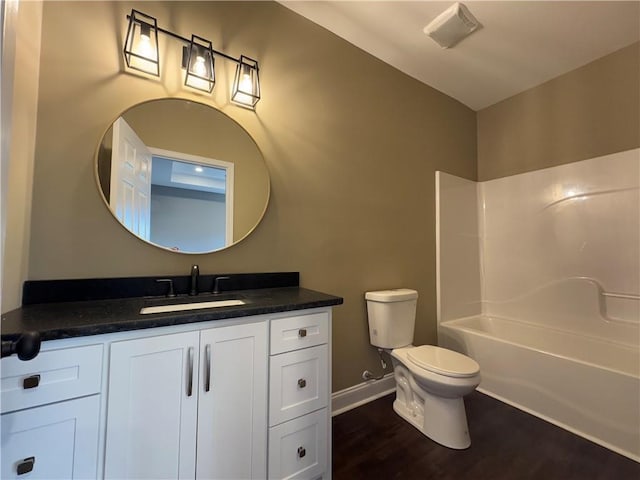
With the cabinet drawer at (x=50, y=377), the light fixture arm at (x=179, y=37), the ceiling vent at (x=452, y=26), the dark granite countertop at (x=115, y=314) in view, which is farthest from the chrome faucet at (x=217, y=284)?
the ceiling vent at (x=452, y=26)

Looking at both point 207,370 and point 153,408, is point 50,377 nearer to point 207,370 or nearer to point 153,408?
point 153,408

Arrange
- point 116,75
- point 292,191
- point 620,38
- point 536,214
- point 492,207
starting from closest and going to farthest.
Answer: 1. point 116,75
2. point 292,191
3. point 620,38
4. point 536,214
5. point 492,207

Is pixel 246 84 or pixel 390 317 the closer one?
pixel 246 84

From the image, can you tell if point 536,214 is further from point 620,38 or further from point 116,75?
point 116,75

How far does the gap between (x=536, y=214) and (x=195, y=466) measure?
3055 mm

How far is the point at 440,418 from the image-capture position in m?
1.59

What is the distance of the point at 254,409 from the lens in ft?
3.52

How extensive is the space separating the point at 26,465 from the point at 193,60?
172cm

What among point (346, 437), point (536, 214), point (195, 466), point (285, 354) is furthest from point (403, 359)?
point (536, 214)

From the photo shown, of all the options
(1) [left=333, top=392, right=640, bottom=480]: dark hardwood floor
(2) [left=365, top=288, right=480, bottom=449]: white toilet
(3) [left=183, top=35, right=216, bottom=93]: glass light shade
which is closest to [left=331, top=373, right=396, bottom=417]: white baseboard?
(1) [left=333, top=392, right=640, bottom=480]: dark hardwood floor

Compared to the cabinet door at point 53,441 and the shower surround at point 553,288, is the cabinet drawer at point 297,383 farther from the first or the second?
the shower surround at point 553,288

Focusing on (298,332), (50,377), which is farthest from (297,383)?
(50,377)

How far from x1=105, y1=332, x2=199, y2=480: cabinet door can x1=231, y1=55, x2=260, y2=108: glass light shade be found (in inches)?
51.8

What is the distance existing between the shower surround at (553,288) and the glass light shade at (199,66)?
Answer: 2.06m
